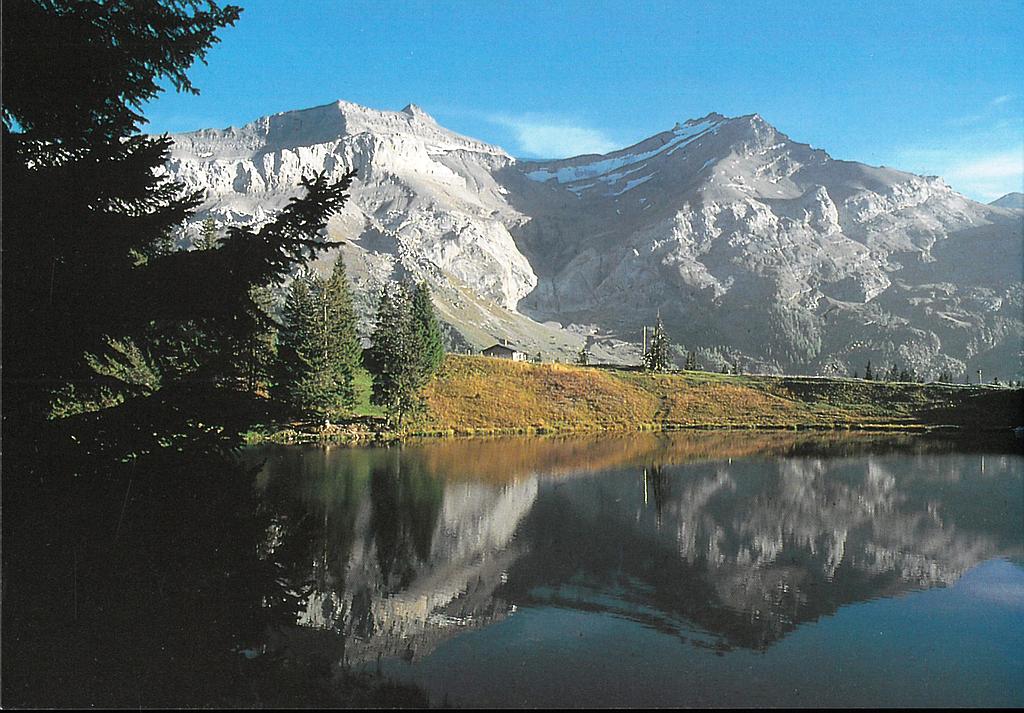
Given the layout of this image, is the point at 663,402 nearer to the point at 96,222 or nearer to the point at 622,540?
the point at 622,540

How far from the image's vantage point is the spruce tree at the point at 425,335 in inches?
2346

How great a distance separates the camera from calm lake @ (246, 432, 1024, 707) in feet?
32.3

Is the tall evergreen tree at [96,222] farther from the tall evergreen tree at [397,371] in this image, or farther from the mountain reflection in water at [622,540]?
the tall evergreen tree at [397,371]

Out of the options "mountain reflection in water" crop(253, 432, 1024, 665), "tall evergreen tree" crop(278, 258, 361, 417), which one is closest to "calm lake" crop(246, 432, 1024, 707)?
"mountain reflection in water" crop(253, 432, 1024, 665)

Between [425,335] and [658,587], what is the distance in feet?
191

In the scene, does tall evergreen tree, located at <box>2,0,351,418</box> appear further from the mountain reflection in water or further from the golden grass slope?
the golden grass slope

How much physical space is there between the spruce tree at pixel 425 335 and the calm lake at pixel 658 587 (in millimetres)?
28034

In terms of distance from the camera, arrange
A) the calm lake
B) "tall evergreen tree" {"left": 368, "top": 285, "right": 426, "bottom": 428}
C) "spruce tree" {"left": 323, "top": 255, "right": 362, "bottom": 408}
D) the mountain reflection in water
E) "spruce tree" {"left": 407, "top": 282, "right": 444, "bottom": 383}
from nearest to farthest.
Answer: the calm lake < the mountain reflection in water < "spruce tree" {"left": 323, "top": 255, "right": 362, "bottom": 408} < "tall evergreen tree" {"left": 368, "top": 285, "right": 426, "bottom": 428} < "spruce tree" {"left": 407, "top": 282, "right": 444, "bottom": 383}

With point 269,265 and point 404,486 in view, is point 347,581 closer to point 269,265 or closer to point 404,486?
point 269,265

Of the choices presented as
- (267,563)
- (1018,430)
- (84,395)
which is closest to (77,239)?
(84,395)

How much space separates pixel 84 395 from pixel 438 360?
209 feet

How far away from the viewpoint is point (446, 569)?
52.1 ft

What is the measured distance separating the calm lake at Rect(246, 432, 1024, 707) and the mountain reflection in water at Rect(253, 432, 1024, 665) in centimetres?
8

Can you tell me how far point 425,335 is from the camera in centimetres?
7112
